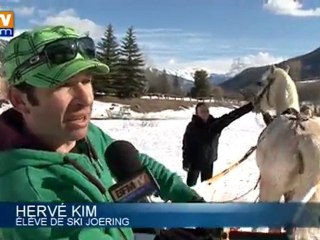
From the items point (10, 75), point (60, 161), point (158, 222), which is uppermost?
point (10, 75)

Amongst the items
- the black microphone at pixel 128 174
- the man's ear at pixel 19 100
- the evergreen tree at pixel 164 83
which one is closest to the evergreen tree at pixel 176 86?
the evergreen tree at pixel 164 83

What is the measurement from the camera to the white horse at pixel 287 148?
98.3 inches

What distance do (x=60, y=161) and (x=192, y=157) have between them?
1337 mm

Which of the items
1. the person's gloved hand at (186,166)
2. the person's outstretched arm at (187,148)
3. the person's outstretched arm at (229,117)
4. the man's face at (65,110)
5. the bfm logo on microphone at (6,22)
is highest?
the bfm logo on microphone at (6,22)

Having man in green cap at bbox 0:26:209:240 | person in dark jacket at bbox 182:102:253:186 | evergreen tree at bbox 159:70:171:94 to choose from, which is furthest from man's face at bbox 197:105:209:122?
man in green cap at bbox 0:26:209:240

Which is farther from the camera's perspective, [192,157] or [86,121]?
[192,157]

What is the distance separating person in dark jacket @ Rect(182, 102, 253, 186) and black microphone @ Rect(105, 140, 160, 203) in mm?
530

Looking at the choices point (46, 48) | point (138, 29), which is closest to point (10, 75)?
point (46, 48)

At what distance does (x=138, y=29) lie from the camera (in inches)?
77.6

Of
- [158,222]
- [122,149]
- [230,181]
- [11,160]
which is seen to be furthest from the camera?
[230,181]

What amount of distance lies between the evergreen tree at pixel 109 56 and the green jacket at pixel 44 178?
1.18ft

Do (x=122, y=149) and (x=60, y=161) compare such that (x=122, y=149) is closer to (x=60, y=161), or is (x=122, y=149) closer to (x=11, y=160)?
(x=60, y=161)

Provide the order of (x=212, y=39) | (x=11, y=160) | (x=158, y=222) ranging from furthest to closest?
1. (x=212, y=39)
2. (x=158, y=222)
3. (x=11, y=160)

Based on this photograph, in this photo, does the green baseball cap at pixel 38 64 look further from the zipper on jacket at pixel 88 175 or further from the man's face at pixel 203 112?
the man's face at pixel 203 112
